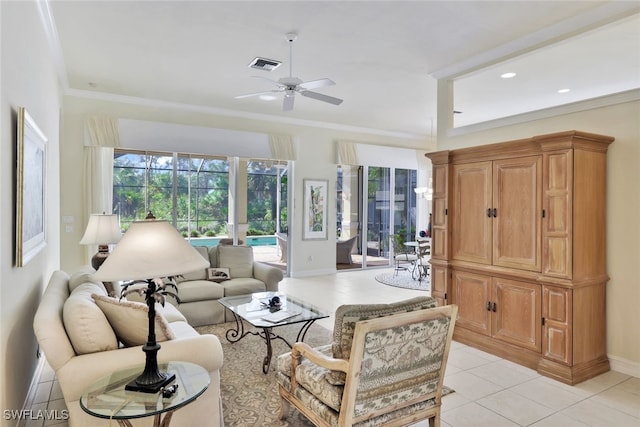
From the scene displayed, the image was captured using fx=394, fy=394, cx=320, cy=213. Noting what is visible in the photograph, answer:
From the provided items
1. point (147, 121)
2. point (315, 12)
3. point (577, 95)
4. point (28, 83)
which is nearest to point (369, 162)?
point (577, 95)

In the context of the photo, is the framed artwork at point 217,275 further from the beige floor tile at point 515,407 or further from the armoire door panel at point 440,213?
the beige floor tile at point 515,407

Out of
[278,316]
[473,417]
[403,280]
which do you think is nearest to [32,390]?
[278,316]

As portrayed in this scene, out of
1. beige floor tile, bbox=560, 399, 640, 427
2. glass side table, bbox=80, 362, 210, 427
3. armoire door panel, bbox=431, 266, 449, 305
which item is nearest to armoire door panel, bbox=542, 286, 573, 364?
beige floor tile, bbox=560, 399, 640, 427

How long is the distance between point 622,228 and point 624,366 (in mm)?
1172

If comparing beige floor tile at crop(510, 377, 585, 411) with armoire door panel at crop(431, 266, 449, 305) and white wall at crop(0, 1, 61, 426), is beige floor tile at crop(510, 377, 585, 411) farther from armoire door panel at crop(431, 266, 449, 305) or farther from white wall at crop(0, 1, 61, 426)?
white wall at crop(0, 1, 61, 426)

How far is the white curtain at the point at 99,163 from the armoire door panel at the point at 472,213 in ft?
16.5

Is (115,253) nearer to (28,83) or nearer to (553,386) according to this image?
(28,83)

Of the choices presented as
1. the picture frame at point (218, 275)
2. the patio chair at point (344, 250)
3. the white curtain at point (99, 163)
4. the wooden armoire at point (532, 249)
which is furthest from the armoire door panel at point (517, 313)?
the white curtain at point (99, 163)

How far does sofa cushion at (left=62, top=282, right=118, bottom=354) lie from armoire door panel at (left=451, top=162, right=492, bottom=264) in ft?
Result: 10.9

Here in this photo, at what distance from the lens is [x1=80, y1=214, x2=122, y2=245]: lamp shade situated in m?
4.30

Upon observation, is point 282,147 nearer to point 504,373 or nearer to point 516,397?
point 504,373

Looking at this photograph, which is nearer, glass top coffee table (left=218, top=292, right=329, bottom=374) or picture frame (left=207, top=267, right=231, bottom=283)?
glass top coffee table (left=218, top=292, right=329, bottom=374)

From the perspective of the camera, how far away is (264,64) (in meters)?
4.60

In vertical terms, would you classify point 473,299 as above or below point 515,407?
above
